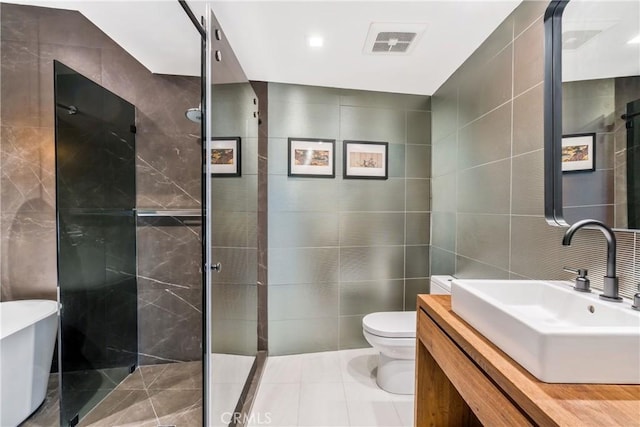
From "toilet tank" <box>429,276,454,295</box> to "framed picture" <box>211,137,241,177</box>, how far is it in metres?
1.53

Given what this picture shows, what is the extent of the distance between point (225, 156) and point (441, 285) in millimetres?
1611

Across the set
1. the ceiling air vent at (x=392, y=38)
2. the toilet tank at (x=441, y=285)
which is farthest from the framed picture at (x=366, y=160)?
the toilet tank at (x=441, y=285)

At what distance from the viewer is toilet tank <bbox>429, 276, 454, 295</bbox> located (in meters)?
1.78

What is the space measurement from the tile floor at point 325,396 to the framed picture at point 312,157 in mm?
1524

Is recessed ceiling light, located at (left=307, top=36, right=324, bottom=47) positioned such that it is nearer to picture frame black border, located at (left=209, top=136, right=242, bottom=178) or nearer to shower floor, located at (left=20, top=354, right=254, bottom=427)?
picture frame black border, located at (left=209, top=136, right=242, bottom=178)

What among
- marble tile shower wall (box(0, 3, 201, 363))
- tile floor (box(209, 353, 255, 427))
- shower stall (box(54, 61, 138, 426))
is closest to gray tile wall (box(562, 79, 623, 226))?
tile floor (box(209, 353, 255, 427))

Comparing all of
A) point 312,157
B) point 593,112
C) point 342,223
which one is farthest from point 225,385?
point 593,112

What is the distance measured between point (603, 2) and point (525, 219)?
0.87 metres

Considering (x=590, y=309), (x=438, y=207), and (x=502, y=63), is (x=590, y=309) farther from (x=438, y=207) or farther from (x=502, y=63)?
(x=438, y=207)

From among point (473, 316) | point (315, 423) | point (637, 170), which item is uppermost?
point (637, 170)

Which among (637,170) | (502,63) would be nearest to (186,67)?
(502,63)

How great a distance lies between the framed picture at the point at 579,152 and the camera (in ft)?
3.32

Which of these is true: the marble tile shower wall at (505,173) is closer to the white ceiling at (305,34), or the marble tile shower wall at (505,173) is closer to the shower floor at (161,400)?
the white ceiling at (305,34)

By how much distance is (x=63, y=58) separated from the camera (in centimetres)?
182
